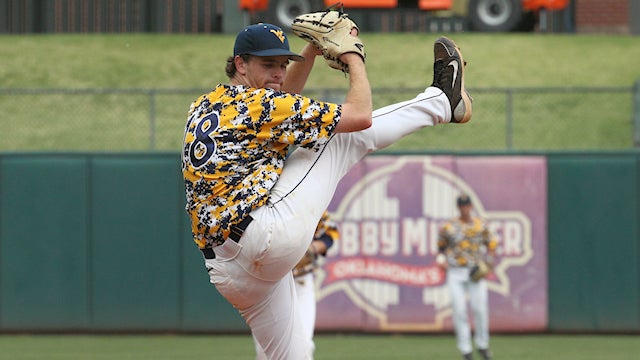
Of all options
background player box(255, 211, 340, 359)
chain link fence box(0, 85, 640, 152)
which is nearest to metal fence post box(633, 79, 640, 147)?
chain link fence box(0, 85, 640, 152)

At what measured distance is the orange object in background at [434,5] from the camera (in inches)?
953

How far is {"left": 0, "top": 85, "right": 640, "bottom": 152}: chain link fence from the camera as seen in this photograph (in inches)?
738

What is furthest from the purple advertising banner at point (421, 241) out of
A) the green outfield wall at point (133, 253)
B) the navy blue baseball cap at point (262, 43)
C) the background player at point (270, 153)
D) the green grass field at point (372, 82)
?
the navy blue baseball cap at point (262, 43)

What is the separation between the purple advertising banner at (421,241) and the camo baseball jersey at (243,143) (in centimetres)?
940

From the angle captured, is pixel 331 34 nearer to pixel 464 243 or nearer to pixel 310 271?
pixel 310 271

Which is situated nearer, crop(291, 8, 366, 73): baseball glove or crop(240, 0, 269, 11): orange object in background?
crop(291, 8, 366, 73): baseball glove

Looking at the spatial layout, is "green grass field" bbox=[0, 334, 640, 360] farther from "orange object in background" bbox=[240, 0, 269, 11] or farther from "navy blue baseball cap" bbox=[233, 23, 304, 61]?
"orange object in background" bbox=[240, 0, 269, 11]

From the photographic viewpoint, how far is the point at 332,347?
1392 centimetres

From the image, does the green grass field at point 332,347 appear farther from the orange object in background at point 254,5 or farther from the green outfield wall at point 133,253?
the orange object in background at point 254,5

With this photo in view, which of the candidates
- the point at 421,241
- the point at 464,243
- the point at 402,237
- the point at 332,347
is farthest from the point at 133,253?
the point at 464,243

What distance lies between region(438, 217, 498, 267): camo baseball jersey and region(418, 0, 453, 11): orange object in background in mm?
11741

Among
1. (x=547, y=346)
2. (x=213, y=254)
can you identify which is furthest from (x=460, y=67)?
(x=547, y=346)

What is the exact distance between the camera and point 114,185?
49.6ft

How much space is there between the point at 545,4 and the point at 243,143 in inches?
794
